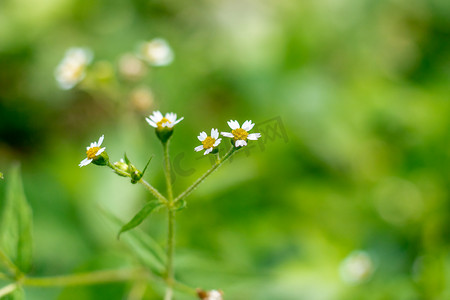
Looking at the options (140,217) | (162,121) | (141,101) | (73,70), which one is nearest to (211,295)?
Result: (140,217)

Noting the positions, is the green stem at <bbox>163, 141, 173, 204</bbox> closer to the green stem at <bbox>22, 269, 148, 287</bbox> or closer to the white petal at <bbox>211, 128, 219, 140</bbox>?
Answer: the white petal at <bbox>211, 128, 219, 140</bbox>

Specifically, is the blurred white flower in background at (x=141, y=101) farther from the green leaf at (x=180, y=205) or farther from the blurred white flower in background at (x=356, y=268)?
the blurred white flower in background at (x=356, y=268)

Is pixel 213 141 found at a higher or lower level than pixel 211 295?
higher

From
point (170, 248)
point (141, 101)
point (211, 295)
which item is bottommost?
point (211, 295)

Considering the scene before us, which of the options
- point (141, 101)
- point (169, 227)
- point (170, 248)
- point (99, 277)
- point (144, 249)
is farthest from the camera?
point (141, 101)

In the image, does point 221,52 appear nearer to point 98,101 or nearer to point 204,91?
point 204,91

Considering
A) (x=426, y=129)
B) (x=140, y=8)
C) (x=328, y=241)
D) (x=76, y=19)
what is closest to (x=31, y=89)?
(x=76, y=19)

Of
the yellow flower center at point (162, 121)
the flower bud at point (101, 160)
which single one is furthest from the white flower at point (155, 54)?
the flower bud at point (101, 160)

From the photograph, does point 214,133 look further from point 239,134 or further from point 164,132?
point 164,132
